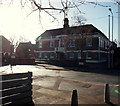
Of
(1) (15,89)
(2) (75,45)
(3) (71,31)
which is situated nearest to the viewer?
(1) (15,89)

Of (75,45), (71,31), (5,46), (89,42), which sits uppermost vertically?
(71,31)

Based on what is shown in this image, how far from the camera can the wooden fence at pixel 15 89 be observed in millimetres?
5287

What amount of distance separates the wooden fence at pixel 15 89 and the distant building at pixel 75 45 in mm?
24644

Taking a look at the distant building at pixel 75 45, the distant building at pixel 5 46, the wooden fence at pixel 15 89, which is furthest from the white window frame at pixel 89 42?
the distant building at pixel 5 46

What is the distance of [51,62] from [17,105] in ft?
98.5

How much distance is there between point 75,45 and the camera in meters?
42.7

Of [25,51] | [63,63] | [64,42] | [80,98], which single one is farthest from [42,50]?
[80,98]

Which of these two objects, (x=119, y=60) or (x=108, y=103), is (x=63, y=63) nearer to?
(x=119, y=60)

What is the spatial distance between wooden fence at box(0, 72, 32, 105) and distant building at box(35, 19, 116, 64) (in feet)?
80.9

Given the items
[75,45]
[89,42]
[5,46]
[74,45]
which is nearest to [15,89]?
[89,42]

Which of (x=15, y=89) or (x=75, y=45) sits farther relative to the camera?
(x=75, y=45)

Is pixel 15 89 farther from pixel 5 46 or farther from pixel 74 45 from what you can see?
pixel 5 46

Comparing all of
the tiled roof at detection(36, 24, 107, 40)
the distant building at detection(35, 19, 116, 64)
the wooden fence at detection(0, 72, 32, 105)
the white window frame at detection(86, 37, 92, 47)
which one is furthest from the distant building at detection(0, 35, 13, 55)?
the wooden fence at detection(0, 72, 32, 105)

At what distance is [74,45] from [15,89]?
3790 cm
